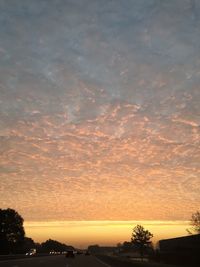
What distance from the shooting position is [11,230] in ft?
421

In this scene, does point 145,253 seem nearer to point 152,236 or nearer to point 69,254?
point 152,236

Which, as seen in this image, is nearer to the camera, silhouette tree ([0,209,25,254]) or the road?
the road

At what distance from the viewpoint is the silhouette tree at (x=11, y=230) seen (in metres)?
122

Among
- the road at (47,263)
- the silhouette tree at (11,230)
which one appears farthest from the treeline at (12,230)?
the road at (47,263)

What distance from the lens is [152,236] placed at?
159 metres

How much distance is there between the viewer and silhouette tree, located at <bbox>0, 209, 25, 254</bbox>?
12231 centimetres

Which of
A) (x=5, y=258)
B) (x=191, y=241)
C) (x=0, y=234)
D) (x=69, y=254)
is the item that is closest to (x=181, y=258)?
(x=191, y=241)

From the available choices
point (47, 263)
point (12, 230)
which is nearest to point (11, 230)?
point (12, 230)

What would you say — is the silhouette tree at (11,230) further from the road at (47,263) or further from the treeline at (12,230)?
the road at (47,263)

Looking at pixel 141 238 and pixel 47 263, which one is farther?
pixel 141 238

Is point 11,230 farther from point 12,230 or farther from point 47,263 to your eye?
point 47,263

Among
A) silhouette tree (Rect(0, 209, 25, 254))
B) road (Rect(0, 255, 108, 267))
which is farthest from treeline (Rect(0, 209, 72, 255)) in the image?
road (Rect(0, 255, 108, 267))

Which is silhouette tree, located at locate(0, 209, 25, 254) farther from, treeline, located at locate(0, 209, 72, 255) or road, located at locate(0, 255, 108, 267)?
road, located at locate(0, 255, 108, 267)

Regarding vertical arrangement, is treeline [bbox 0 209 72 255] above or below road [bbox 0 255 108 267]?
above
